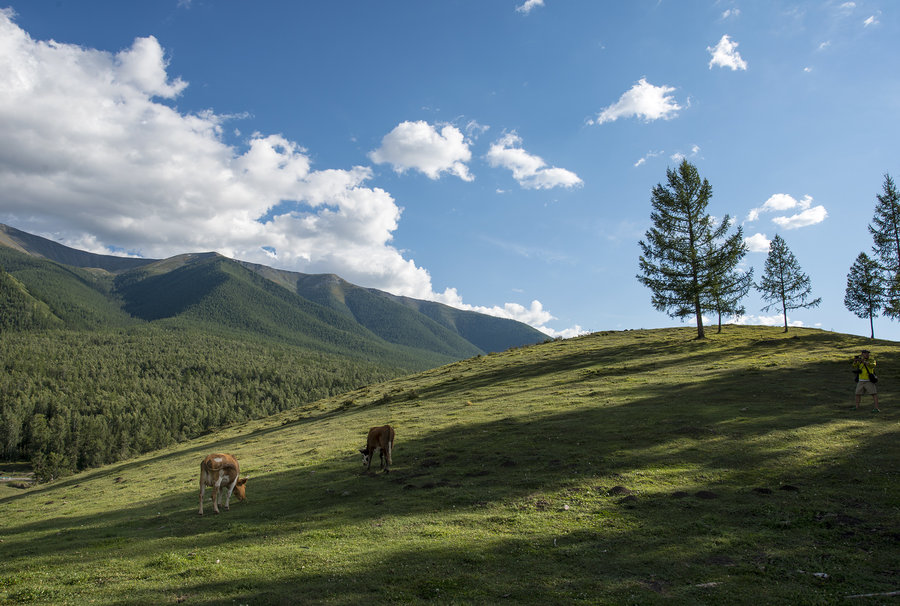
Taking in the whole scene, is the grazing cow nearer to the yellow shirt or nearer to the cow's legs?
the cow's legs

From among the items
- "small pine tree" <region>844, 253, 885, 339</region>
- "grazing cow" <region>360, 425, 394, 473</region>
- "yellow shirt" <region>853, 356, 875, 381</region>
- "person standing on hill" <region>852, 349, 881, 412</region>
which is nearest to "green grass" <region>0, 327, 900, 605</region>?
"grazing cow" <region>360, 425, 394, 473</region>

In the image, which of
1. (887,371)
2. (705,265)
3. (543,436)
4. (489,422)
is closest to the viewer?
(543,436)

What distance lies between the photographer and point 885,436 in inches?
744

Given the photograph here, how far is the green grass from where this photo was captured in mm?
9820

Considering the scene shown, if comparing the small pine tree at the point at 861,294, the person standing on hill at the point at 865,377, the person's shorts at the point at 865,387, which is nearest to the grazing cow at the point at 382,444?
the person standing on hill at the point at 865,377

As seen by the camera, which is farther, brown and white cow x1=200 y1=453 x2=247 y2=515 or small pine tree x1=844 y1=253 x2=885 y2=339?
small pine tree x1=844 y1=253 x2=885 y2=339

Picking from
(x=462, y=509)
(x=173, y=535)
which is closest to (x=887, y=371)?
(x=462, y=509)

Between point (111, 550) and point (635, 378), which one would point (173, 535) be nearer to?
point (111, 550)

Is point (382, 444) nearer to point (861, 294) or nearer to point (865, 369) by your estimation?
point (865, 369)

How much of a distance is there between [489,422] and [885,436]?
1898cm

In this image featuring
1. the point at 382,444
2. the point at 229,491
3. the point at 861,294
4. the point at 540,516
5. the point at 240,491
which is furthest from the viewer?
the point at 861,294

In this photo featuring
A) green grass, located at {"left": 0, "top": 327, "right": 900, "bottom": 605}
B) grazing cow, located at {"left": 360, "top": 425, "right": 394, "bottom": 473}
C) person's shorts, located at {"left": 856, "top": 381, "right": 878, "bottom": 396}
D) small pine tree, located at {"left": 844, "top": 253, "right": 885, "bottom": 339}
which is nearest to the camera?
green grass, located at {"left": 0, "top": 327, "right": 900, "bottom": 605}

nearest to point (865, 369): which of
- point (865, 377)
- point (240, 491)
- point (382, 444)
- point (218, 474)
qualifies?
point (865, 377)

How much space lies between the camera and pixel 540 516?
13906 mm
